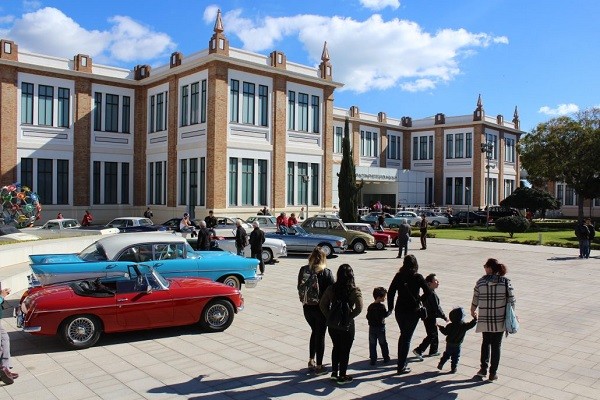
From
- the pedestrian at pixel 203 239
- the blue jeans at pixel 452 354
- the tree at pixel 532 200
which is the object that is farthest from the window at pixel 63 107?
the tree at pixel 532 200

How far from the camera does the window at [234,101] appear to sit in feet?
111

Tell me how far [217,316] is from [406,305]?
3.75 metres

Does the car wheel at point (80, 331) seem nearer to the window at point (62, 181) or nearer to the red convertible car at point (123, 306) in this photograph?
the red convertible car at point (123, 306)

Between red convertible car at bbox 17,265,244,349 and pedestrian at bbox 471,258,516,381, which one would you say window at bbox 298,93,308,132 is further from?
pedestrian at bbox 471,258,516,381

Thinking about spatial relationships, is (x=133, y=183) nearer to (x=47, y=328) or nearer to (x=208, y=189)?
(x=208, y=189)

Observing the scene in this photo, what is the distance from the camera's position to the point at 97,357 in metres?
8.03

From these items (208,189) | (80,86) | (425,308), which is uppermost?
(80,86)

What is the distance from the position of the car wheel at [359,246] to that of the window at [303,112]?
16085 mm

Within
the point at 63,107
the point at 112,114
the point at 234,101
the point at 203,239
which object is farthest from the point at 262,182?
the point at 203,239

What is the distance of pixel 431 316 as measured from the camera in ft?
25.1

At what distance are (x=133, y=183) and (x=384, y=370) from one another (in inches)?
1397

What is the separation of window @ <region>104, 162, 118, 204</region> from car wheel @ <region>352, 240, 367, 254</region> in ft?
73.2

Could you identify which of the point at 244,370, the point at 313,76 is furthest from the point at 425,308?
the point at 313,76

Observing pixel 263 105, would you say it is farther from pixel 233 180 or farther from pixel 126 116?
pixel 126 116
